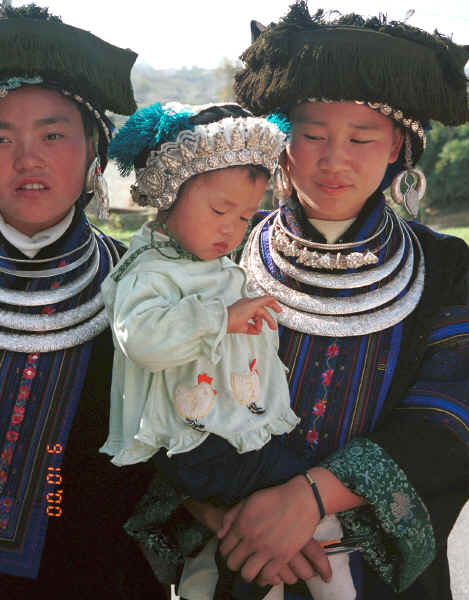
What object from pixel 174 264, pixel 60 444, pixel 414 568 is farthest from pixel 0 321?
pixel 414 568

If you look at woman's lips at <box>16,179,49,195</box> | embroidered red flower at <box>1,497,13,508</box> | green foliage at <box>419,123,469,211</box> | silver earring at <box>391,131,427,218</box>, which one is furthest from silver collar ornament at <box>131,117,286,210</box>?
green foliage at <box>419,123,469,211</box>

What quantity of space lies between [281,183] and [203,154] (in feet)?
1.66

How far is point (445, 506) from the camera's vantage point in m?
2.12

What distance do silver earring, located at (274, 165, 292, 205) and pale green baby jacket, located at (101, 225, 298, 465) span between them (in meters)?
0.40

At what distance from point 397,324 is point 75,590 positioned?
131cm

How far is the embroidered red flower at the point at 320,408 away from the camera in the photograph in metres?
2.15

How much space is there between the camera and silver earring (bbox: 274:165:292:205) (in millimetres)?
2262

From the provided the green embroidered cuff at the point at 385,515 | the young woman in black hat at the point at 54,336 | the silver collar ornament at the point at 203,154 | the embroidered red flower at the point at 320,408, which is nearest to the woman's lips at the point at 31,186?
the young woman in black hat at the point at 54,336

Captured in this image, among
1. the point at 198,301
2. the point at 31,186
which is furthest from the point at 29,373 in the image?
the point at 198,301

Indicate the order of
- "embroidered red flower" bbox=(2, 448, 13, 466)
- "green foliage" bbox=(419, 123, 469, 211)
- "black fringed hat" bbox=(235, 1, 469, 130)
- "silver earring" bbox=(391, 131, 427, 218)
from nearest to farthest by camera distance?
"black fringed hat" bbox=(235, 1, 469, 130) < "embroidered red flower" bbox=(2, 448, 13, 466) < "silver earring" bbox=(391, 131, 427, 218) < "green foliage" bbox=(419, 123, 469, 211)

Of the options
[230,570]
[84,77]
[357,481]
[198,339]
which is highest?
[84,77]

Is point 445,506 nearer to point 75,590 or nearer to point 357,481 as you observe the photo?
point 357,481

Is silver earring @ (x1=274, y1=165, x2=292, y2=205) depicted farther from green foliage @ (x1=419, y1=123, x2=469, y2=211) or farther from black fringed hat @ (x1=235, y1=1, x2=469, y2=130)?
green foliage @ (x1=419, y1=123, x2=469, y2=211)

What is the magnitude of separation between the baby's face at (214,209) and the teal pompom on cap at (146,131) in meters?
0.14
